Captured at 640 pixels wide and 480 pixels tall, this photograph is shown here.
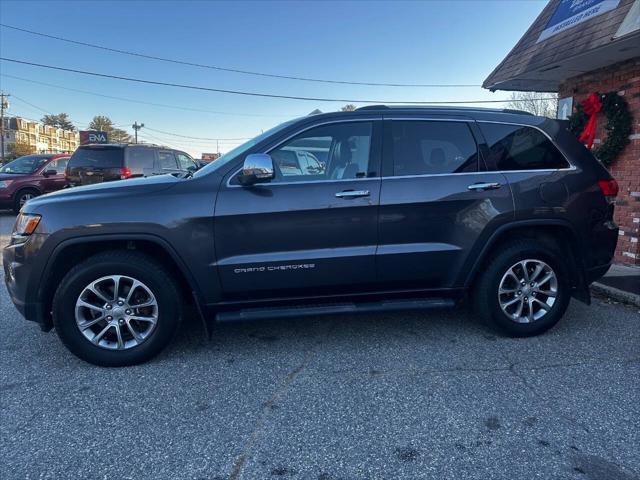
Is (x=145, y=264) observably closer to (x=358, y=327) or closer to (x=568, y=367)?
(x=358, y=327)

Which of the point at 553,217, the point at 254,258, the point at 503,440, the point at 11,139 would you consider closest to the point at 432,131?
the point at 553,217

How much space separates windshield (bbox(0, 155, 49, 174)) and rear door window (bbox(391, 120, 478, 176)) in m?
12.6

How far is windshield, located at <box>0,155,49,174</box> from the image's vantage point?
41.5 feet

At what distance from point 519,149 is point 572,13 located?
14.6 feet

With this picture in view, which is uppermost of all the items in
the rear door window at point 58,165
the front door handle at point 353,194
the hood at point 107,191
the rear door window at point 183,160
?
the rear door window at point 183,160

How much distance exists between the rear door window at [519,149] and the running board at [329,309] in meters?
1.26

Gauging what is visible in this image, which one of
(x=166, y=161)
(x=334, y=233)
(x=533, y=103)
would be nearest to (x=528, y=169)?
(x=334, y=233)

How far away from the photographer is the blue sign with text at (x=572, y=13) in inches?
235

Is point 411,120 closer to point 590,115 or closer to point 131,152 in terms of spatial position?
point 590,115

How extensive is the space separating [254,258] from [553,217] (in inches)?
99.2

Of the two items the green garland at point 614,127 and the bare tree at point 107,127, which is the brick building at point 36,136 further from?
the green garland at point 614,127

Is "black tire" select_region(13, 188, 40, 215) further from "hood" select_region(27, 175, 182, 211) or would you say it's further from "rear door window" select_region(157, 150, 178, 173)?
"hood" select_region(27, 175, 182, 211)

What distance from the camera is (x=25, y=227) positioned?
128 inches

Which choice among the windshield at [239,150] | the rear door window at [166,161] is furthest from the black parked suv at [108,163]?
the windshield at [239,150]
